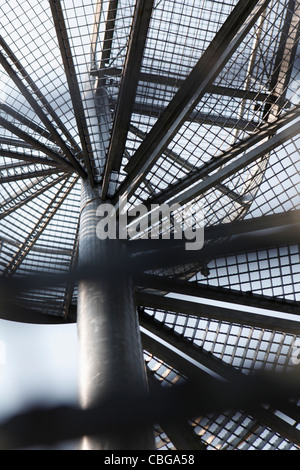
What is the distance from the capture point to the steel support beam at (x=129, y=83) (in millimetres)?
10945

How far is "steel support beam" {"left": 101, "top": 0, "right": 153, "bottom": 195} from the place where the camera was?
A: 10945mm

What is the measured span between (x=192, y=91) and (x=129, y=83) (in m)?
1.55

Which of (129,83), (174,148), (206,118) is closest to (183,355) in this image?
(174,148)

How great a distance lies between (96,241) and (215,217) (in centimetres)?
759

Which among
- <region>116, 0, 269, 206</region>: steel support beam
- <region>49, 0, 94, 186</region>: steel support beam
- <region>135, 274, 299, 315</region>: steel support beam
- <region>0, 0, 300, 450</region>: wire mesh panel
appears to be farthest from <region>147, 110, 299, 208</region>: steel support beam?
<region>135, 274, 299, 315</region>: steel support beam

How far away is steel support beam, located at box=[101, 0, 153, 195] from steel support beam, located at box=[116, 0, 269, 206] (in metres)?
0.63

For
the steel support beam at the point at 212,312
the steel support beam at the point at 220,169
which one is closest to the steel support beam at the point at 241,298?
the steel support beam at the point at 212,312

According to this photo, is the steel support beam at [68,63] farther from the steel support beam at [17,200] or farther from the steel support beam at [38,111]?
the steel support beam at [17,200]

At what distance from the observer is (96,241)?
12828 millimetres

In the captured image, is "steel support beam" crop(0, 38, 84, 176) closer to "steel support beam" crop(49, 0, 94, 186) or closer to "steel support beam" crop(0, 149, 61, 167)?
"steel support beam" crop(49, 0, 94, 186)

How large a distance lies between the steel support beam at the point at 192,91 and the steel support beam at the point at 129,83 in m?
0.63

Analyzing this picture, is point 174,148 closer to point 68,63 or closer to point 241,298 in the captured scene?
point 241,298

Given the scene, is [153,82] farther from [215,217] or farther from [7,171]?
[7,171]
